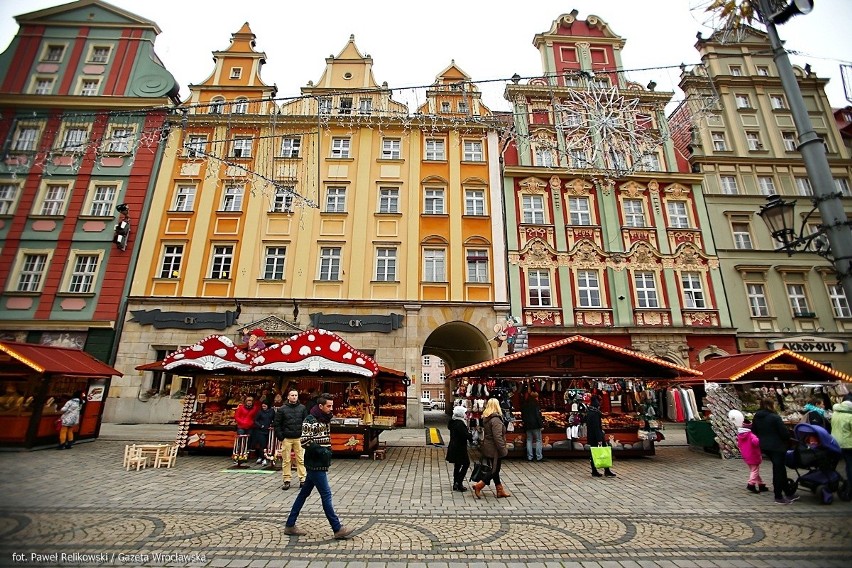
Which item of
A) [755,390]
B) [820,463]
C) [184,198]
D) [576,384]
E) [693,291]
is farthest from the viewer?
[184,198]

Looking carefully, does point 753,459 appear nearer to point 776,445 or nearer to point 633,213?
point 776,445

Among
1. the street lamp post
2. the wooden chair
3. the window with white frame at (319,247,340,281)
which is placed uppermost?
the window with white frame at (319,247,340,281)

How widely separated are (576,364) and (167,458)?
38.0 feet

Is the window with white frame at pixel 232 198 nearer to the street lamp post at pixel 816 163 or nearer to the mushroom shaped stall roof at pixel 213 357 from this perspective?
the mushroom shaped stall roof at pixel 213 357

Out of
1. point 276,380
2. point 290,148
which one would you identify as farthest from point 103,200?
point 276,380

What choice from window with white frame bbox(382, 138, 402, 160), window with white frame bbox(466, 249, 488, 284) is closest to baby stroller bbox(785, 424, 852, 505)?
window with white frame bbox(466, 249, 488, 284)

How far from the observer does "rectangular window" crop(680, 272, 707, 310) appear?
2031 cm

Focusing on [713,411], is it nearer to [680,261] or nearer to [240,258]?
[680,261]

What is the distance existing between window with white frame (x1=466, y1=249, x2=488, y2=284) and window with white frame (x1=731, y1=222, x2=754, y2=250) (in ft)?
45.6

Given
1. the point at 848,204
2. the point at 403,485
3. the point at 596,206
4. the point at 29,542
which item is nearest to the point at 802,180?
the point at 848,204

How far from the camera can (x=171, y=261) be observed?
1992cm

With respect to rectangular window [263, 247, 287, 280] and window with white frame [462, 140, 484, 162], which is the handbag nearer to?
rectangular window [263, 247, 287, 280]

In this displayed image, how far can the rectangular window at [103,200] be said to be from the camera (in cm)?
2009

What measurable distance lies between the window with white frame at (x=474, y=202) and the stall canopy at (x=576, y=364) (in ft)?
34.6
